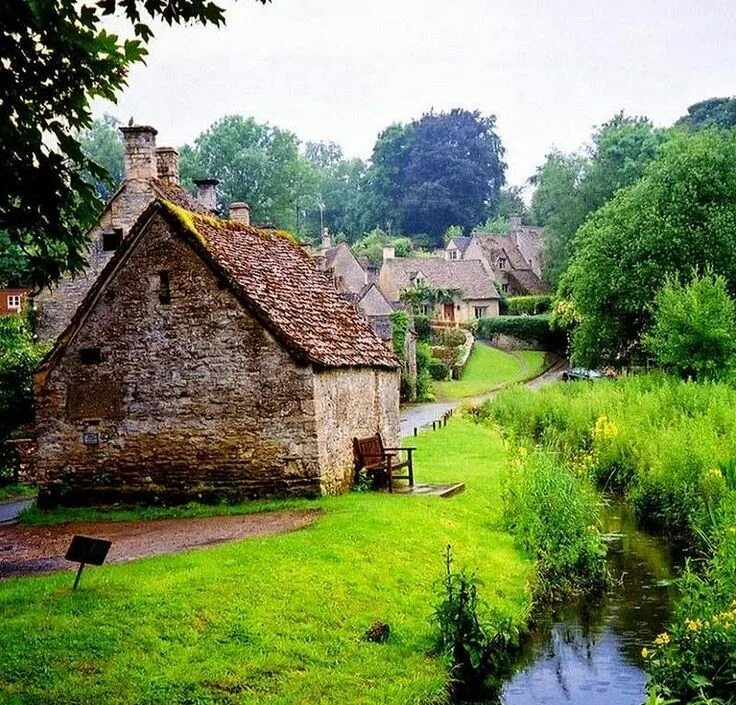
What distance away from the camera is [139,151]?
29.4 m

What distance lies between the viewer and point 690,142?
4825cm

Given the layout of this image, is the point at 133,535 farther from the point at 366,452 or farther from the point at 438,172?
the point at 438,172

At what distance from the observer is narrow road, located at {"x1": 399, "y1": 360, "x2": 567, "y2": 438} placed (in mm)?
→ 42406

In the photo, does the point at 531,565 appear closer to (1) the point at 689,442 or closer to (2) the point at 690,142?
(1) the point at 689,442

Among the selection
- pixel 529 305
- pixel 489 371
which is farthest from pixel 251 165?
pixel 489 371

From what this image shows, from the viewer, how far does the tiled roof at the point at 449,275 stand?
284 feet

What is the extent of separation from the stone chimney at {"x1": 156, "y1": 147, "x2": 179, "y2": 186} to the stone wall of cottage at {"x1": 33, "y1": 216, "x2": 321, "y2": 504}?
10.6m

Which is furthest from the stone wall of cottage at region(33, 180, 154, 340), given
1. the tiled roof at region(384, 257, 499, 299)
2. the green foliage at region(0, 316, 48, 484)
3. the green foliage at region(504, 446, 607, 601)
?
the tiled roof at region(384, 257, 499, 299)

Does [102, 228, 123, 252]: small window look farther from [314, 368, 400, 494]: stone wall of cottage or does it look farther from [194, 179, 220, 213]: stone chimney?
[314, 368, 400, 494]: stone wall of cottage

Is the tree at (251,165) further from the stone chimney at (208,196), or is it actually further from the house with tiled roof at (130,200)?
the stone chimney at (208,196)

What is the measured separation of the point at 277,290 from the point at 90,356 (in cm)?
436

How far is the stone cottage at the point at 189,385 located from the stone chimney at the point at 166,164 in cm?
973

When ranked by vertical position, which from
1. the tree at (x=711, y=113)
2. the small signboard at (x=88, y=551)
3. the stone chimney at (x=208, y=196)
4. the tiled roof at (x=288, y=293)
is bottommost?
the small signboard at (x=88, y=551)

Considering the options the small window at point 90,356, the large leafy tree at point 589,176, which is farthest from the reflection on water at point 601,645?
the large leafy tree at point 589,176
